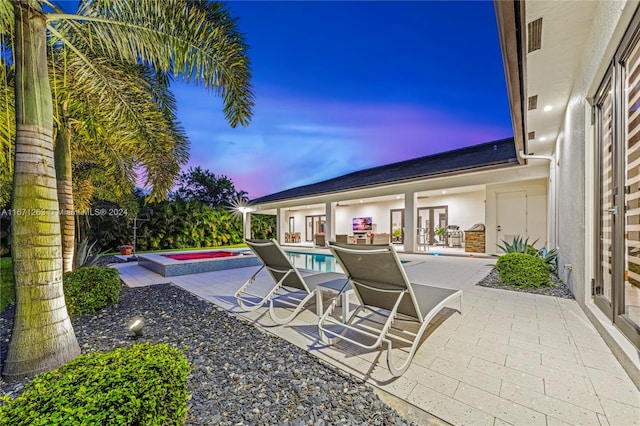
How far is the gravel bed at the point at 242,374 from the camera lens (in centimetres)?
194

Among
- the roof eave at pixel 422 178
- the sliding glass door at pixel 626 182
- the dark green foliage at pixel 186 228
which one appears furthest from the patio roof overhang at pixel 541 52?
the dark green foliage at pixel 186 228

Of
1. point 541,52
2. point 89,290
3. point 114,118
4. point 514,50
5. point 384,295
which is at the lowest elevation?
point 89,290

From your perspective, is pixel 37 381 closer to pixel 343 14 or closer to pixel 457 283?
pixel 457 283

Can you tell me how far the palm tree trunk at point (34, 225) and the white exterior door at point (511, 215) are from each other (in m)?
13.2

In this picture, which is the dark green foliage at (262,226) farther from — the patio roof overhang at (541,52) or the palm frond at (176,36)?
the patio roof overhang at (541,52)

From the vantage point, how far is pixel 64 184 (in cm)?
479

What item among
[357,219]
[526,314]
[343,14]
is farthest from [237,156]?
[526,314]

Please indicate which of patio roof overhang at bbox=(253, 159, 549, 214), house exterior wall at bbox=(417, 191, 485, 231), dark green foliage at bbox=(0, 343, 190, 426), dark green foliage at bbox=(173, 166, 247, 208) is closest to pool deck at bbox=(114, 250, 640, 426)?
dark green foliage at bbox=(0, 343, 190, 426)

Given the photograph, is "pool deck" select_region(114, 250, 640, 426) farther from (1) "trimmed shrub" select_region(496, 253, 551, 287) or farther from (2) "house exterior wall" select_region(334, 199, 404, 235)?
(2) "house exterior wall" select_region(334, 199, 404, 235)

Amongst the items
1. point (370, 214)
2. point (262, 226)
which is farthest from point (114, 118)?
point (262, 226)

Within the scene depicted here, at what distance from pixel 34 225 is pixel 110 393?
214cm

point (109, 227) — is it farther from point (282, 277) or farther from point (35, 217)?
point (35, 217)

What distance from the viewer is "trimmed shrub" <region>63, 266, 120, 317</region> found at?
405 cm

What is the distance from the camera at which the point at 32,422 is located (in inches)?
43.7
